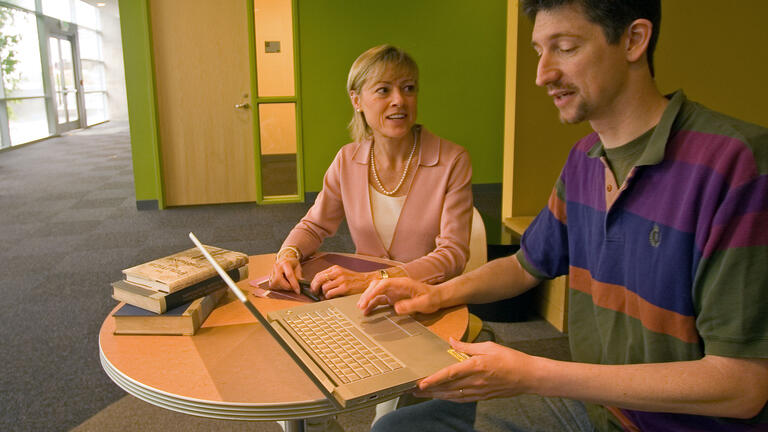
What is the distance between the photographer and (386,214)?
6.57ft

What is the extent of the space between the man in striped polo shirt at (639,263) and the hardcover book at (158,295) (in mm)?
408

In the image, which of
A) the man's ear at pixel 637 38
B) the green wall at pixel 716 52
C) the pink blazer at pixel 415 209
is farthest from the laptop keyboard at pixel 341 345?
the green wall at pixel 716 52

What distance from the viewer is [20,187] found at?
7.11 meters

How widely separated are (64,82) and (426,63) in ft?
35.3

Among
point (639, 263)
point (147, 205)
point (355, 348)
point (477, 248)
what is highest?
point (639, 263)

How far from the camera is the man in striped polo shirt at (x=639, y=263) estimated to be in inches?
35.5

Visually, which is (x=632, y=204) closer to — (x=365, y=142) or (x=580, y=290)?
(x=580, y=290)

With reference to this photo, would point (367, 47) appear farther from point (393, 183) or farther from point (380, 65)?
point (393, 183)

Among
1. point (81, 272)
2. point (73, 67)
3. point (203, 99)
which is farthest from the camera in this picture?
point (73, 67)

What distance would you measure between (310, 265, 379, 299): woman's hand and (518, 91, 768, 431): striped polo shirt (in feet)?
1.72

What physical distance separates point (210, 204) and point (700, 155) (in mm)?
5879

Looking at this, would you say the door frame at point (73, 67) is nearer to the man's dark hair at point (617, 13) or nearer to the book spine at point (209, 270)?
the book spine at point (209, 270)

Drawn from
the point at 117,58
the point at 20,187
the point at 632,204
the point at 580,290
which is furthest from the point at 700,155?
the point at 117,58

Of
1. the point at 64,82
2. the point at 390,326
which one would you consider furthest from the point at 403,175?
the point at 64,82
